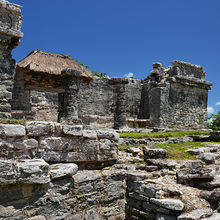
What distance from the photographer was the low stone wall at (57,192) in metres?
2.60

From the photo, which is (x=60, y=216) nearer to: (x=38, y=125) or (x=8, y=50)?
(x=38, y=125)

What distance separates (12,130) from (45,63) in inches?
343

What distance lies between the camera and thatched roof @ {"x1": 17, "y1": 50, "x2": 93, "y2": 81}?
10543 millimetres

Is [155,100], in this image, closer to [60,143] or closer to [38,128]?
[60,143]

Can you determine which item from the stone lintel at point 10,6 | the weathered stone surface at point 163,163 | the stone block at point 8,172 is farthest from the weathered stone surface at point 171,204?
the stone lintel at point 10,6

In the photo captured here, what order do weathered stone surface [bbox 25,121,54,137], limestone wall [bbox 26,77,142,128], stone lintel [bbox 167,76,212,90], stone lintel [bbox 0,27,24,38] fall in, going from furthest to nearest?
1. stone lintel [bbox 167,76,212,90]
2. limestone wall [bbox 26,77,142,128]
3. stone lintel [bbox 0,27,24,38]
4. weathered stone surface [bbox 25,121,54,137]

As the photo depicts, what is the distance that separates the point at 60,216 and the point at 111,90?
39.3 ft

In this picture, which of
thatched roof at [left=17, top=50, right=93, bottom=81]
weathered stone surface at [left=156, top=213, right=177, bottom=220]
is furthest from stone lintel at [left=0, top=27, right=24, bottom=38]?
weathered stone surface at [left=156, top=213, right=177, bottom=220]

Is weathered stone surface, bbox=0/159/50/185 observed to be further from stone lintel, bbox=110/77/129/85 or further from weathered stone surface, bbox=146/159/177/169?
stone lintel, bbox=110/77/129/85

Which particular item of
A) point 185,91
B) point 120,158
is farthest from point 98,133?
point 185,91

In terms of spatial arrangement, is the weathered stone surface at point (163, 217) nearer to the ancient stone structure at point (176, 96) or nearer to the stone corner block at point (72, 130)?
the stone corner block at point (72, 130)

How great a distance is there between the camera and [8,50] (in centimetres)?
745

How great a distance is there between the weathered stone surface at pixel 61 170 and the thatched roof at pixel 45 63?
8098mm

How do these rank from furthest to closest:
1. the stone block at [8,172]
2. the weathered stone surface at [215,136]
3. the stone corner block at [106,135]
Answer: the weathered stone surface at [215,136] → the stone corner block at [106,135] → the stone block at [8,172]
